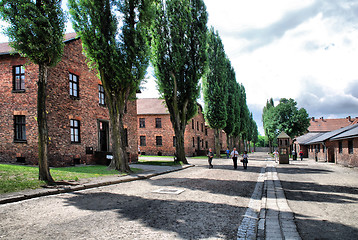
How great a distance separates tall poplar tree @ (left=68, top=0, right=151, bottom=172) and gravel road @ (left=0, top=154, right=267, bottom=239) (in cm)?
718

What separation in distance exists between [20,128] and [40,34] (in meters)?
9.36

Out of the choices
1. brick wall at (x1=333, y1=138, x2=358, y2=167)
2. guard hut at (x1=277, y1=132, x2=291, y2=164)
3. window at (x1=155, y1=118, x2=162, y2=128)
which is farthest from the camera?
window at (x1=155, y1=118, x2=162, y2=128)

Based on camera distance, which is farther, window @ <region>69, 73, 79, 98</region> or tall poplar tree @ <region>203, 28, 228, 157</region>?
tall poplar tree @ <region>203, 28, 228, 157</region>

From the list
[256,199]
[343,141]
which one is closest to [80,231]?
[256,199]

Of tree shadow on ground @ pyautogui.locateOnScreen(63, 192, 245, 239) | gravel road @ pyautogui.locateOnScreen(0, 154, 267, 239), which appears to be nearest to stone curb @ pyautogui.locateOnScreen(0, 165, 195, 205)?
gravel road @ pyautogui.locateOnScreen(0, 154, 267, 239)

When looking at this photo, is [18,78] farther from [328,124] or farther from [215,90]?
[328,124]

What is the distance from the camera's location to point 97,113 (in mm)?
20922

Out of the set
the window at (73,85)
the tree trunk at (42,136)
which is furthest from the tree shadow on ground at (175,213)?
the window at (73,85)

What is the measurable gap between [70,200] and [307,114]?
53231mm

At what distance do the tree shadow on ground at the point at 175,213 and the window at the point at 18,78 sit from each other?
12.0m

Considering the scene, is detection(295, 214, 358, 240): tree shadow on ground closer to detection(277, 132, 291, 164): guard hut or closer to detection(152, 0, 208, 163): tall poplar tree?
detection(152, 0, 208, 163): tall poplar tree

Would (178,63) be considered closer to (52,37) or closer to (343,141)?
(52,37)

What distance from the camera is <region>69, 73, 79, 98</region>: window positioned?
1839 cm

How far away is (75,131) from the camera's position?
60.4 ft
